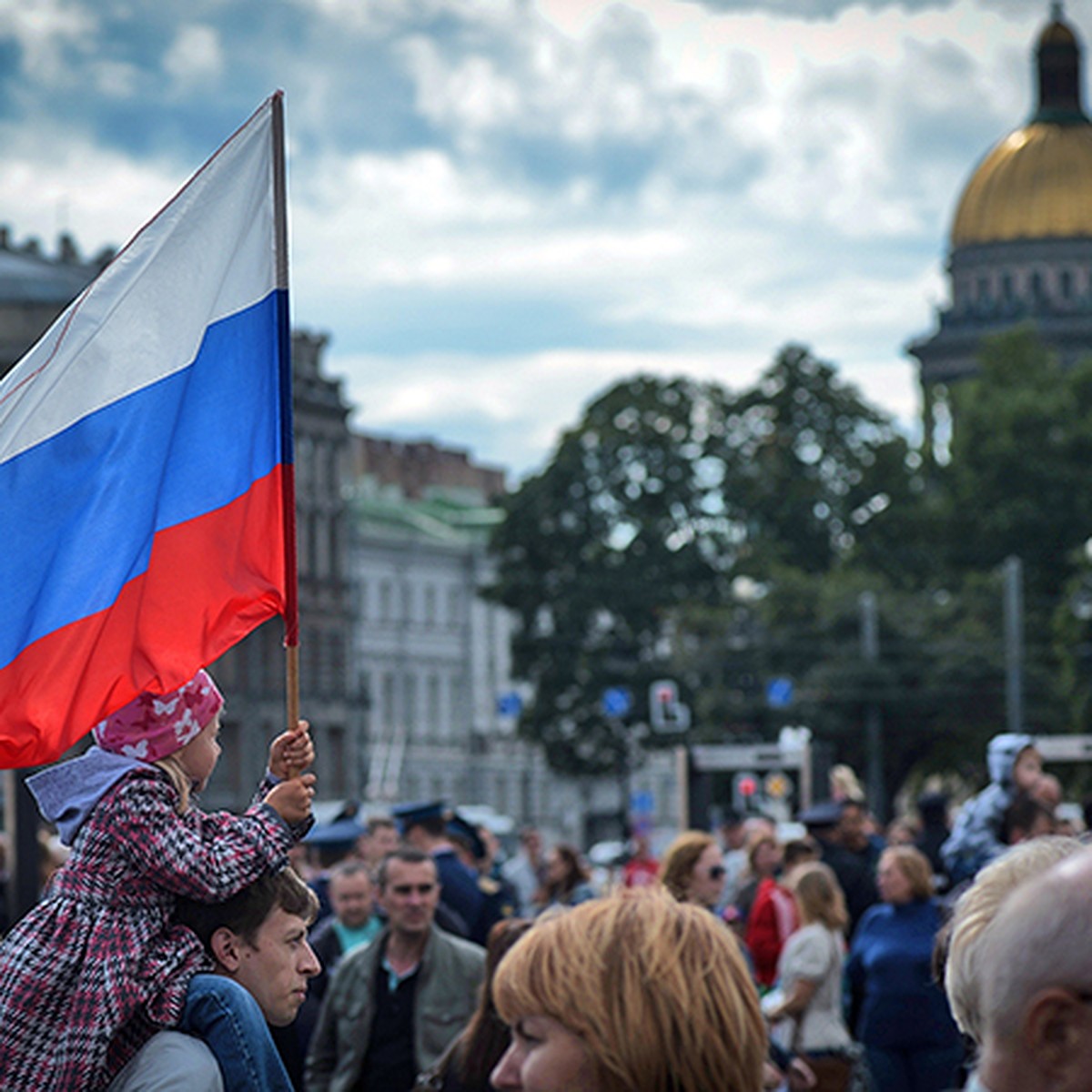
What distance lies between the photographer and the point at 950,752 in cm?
7556

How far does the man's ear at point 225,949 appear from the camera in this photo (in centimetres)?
638

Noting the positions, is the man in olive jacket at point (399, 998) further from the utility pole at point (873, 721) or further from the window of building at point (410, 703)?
the window of building at point (410, 703)

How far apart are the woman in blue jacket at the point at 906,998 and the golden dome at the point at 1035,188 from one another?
115782 mm

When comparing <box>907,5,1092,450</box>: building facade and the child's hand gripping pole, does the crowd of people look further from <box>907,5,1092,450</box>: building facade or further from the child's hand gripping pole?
<box>907,5,1092,450</box>: building facade

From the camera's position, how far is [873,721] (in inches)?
2830

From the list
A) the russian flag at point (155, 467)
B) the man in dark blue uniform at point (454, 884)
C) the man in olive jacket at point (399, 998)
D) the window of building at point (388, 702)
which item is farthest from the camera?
the window of building at point (388, 702)

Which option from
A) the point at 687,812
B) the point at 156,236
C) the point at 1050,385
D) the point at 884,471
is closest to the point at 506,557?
the point at 884,471

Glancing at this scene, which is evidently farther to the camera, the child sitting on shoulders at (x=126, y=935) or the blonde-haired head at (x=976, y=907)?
the child sitting on shoulders at (x=126, y=935)

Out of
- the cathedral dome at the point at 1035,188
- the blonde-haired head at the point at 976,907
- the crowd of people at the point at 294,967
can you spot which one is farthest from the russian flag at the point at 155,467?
the cathedral dome at the point at 1035,188

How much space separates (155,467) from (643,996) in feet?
9.12

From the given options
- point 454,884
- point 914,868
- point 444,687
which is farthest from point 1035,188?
point 454,884

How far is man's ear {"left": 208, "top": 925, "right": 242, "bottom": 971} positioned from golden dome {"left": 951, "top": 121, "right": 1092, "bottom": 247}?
124 metres

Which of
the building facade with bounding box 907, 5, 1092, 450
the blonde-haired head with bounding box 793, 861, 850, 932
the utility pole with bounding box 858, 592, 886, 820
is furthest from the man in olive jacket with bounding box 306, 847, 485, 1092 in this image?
the building facade with bounding box 907, 5, 1092, 450

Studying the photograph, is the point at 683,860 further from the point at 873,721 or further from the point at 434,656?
the point at 434,656
